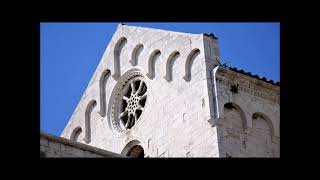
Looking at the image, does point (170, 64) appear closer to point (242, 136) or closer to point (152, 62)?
point (152, 62)

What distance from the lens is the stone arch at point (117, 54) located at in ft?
100

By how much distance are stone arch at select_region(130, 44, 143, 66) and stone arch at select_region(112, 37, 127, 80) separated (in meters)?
0.61

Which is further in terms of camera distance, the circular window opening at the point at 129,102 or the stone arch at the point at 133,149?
the circular window opening at the point at 129,102

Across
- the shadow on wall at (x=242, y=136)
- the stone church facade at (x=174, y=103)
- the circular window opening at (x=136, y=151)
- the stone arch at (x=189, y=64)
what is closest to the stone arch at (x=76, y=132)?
the stone church facade at (x=174, y=103)

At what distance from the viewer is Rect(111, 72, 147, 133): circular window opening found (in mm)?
29531

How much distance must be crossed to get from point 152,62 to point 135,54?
3.08 feet

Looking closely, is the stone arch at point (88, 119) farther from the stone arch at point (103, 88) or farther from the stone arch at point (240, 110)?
the stone arch at point (240, 110)

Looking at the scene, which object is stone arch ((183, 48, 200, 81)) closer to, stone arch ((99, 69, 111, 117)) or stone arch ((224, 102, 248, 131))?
→ stone arch ((224, 102, 248, 131))

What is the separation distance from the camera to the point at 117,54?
1216 inches

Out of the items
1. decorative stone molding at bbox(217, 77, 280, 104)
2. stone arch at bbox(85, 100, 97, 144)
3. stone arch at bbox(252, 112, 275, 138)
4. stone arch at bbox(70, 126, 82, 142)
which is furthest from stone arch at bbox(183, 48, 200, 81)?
stone arch at bbox(70, 126, 82, 142)
